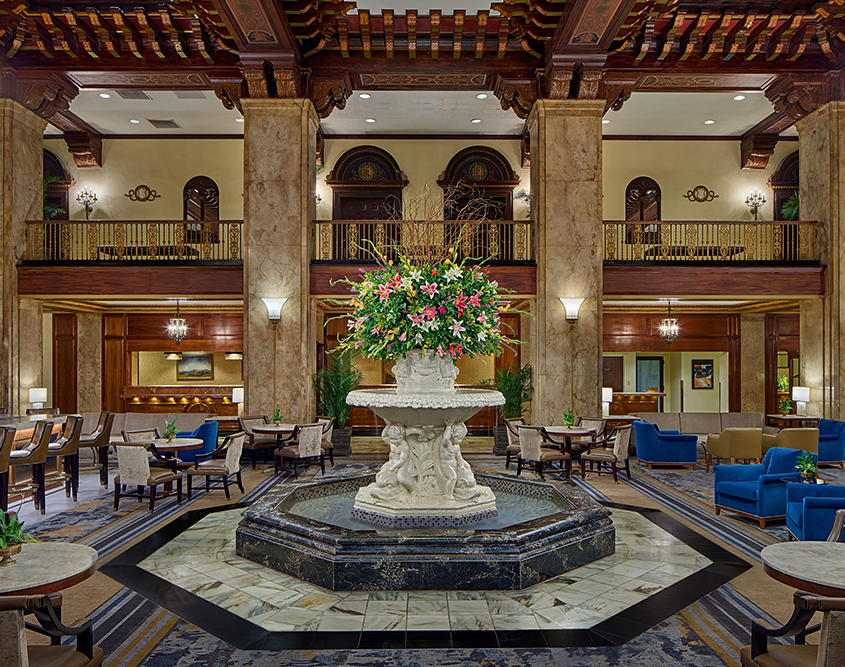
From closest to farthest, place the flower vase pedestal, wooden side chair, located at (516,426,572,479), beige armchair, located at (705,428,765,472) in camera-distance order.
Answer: the flower vase pedestal, wooden side chair, located at (516,426,572,479), beige armchair, located at (705,428,765,472)

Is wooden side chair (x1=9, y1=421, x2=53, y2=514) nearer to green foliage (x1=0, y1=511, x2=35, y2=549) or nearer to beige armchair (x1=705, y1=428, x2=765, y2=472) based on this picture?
green foliage (x1=0, y1=511, x2=35, y2=549)

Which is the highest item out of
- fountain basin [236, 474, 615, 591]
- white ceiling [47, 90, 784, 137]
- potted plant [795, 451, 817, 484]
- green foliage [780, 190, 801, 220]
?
white ceiling [47, 90, 784, 137]

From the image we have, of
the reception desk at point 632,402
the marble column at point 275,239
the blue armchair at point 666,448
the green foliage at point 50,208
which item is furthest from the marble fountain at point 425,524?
the green foliage at point 50,208

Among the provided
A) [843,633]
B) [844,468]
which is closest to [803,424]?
[844,468]

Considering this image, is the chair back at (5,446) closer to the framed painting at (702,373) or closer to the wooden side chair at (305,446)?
the wooden side chair at (305,446)

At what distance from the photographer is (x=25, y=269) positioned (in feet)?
33.5

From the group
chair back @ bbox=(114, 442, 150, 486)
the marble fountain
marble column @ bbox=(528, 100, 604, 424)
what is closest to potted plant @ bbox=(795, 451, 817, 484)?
the marble fountain

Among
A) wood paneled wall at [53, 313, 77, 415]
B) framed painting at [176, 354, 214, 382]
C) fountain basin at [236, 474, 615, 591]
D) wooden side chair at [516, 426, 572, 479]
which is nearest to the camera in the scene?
fountain basin at [236, 474, 615, 591]

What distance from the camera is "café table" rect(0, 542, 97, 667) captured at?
7.14 feet

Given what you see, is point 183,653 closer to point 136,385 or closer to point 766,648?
point 766,648

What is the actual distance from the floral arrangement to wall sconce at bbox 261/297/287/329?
4.99 meters

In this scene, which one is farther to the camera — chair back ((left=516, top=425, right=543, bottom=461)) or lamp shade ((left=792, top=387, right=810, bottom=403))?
lamp shade ((left=792, top=387, right=810, bottom=403))

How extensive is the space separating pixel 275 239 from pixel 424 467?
618cm

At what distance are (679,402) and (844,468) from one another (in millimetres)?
6314
